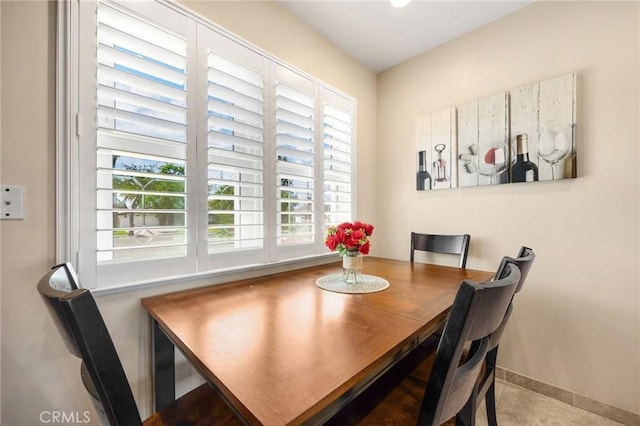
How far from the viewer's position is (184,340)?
80cm

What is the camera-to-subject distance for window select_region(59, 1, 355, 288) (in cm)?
105

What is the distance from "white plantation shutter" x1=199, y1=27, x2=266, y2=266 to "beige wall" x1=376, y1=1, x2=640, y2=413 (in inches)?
62.2

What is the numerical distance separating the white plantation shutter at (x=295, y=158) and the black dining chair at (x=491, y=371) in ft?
4.07

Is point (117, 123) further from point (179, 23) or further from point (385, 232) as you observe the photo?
point (385, 232)

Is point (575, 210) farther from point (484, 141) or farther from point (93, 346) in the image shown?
point (93, 346)

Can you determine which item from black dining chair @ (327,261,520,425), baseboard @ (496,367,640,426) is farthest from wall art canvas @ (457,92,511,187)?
baseboard @ (496,367,640,426)

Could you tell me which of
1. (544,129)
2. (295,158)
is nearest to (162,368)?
(295,158)

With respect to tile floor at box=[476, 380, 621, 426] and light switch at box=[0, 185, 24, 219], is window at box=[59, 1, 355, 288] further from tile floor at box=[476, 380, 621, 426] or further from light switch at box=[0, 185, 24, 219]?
tile floor at box=[476, 380, 621, 426]

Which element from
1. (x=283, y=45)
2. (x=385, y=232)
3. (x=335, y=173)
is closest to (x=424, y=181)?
(x=385, y=232)

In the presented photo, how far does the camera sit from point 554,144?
1.66 meters

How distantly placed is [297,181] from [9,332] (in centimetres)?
150

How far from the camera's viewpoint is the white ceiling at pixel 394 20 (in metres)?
1.79

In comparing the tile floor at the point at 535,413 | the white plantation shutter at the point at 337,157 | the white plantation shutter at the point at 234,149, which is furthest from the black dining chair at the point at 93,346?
the tile floor at the point at 535,413

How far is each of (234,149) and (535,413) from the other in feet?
7.94
